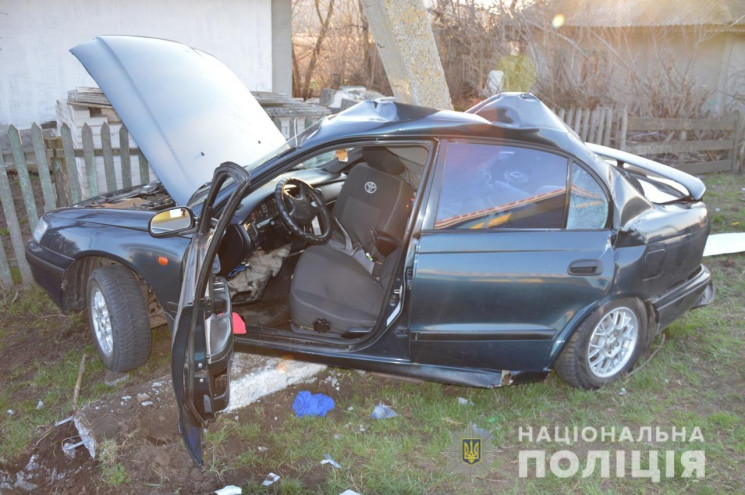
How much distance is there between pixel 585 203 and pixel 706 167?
8.86 m

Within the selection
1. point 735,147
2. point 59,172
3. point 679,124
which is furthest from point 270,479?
point 735,147

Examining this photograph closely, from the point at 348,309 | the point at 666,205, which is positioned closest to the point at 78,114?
the point at 348,309

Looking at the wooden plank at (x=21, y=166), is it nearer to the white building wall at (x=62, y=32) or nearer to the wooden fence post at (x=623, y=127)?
the white building wall at (x=62, y=32)

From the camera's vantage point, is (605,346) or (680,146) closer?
(605,346)

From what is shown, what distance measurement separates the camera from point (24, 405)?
3.67 m

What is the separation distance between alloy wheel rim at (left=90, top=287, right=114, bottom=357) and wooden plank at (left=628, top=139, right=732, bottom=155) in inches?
351

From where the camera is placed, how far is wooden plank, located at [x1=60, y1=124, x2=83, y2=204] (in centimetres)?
521

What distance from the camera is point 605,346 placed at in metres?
3.53

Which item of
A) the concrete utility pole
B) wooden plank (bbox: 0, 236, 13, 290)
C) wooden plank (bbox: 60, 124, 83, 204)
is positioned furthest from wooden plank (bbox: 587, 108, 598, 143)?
wooden plank (bbox: 0, 236, 13, 290)

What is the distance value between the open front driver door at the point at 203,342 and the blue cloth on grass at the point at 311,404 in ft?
2.80

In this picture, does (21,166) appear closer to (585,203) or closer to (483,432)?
(483,432)

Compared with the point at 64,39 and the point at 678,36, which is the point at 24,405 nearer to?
the point at 64,39

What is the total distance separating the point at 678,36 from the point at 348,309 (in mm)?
13587

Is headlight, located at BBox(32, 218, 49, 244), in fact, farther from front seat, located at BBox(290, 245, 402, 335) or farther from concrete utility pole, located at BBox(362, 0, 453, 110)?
concrete utility pole, located at BBox(362, 0, 453, 110)
